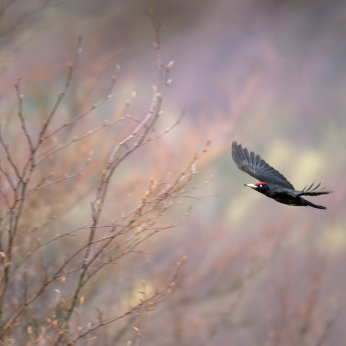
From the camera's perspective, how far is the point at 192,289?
3037 millimetres

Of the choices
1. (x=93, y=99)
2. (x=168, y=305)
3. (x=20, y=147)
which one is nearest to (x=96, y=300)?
(x=168, y=305)

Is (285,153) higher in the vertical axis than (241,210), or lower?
higher

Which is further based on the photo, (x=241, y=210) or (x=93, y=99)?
(x=241, y=210)

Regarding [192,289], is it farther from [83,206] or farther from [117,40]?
[117,40]

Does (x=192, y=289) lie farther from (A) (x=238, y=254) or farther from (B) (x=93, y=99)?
(B) (x=93, y=99)

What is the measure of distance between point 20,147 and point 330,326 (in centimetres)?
240

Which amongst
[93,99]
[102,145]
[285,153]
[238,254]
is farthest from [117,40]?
[238,254]

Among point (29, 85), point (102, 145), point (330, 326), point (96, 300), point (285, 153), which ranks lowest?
point (330, 326)

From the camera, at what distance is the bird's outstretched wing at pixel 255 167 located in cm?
215

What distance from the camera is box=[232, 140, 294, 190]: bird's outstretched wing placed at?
2.15 meters

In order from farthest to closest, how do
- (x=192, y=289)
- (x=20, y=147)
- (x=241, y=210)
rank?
1. (x=241, y=210)
2. (x=192, y=289)
3. (x=20, y=147)

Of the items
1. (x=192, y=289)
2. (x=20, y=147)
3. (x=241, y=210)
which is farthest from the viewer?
(x=241, y=210)

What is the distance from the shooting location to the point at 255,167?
2254 millimetres

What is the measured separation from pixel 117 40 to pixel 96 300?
1.94 meters
